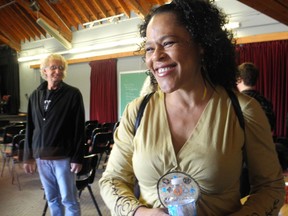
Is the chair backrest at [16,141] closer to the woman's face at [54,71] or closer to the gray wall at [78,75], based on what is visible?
the woman's face at [54,71]

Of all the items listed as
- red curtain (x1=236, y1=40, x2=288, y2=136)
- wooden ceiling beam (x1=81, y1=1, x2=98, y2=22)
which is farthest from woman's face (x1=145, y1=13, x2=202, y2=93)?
wooden ceiling beam (x1=81, y1=1, x2=98, y2=22)

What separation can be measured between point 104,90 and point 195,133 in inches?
357

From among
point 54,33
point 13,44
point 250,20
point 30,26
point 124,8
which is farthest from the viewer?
point 13,44

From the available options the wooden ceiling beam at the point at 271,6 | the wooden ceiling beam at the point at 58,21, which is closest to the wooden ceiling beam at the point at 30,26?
the wooden ceiling beam at the point at 58,21

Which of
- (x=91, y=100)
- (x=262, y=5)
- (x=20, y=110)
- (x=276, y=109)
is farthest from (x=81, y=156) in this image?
(x=20, y=110)

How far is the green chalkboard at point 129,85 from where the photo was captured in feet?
28.5

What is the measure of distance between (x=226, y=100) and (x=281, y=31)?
590 cm

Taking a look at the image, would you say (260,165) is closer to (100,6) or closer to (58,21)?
(100,6)

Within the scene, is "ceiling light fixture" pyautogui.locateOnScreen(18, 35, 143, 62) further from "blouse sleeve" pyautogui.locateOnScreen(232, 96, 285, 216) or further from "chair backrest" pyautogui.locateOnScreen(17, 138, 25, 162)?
"blouse sleeve" pyautogui.locateOnScreen(232, 96, 285, 216)

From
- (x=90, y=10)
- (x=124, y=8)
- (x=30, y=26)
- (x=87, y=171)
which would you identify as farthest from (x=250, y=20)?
(x=30, y=26)

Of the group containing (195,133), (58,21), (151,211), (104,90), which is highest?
(58,21)

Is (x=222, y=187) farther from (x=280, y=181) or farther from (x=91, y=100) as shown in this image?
(x=91, y=100)

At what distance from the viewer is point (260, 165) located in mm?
948

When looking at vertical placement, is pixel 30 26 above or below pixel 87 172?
above
